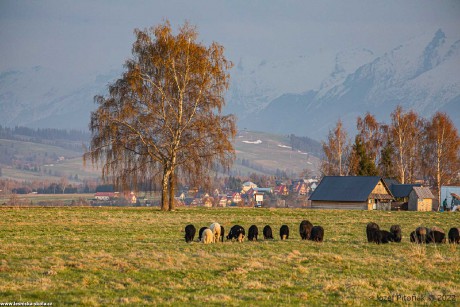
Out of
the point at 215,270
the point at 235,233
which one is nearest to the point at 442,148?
the point at 235,233

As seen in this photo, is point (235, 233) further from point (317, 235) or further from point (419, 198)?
point (419, 198)

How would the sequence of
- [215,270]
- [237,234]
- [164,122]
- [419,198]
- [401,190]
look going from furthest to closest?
[401,190] < [419,198] < [164,122] < [237,234] < [215,270]

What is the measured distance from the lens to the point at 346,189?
81.7 metres

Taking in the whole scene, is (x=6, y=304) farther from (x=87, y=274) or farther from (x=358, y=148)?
(x=358, y=148)

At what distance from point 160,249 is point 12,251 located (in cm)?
488

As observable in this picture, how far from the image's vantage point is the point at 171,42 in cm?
5581

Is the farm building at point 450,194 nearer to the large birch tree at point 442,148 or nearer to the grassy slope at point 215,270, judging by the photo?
the large birch tree at point 442,148

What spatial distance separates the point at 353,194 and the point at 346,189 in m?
1.51

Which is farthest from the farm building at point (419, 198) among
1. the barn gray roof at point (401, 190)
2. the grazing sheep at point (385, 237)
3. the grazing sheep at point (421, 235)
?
the grazing sheep at point (385, 237)

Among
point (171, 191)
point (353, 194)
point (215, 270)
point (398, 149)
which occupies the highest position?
point (398, 149)

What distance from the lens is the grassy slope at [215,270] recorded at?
1627 centimetres

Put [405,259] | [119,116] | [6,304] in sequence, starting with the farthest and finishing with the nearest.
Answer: [119,116], [405,259], [6,304]

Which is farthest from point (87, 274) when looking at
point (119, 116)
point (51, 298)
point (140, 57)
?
point (140, 57)

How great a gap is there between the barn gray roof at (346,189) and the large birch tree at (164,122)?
1084 inches
